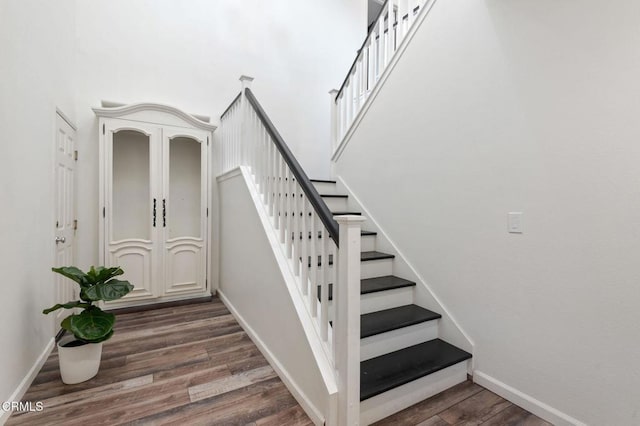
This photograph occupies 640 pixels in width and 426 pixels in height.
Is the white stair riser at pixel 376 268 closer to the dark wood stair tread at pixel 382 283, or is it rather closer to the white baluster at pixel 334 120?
the dark wood stair tread at pixel 382 283

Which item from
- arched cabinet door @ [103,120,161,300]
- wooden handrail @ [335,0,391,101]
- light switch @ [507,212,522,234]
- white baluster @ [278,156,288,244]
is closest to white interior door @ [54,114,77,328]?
arched cabinet door @ [103,120,161,300]

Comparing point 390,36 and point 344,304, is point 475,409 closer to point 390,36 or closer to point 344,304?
point 344,304

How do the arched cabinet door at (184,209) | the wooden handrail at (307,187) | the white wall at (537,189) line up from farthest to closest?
the arched cabinet door at (184,209)
the wooden handrail at (307,187)
the white wall at (537,189)

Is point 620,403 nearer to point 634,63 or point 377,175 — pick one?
point 634,63

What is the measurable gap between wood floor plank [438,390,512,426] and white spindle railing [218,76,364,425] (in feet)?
1.99

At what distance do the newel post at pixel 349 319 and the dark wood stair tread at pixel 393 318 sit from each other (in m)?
0.42

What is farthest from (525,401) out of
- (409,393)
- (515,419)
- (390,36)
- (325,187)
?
(390,36)

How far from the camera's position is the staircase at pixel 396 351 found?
164 centimetres

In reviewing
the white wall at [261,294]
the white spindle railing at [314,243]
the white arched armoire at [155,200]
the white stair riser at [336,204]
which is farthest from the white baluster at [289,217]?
the white arched armoire at [155,200]

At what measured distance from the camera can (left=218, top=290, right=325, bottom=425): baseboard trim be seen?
5.20 feet

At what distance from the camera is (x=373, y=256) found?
254 cm

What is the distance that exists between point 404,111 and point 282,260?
166 cm

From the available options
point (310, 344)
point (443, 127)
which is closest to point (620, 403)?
point (310, 344)

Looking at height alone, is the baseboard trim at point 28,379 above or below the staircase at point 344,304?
below
